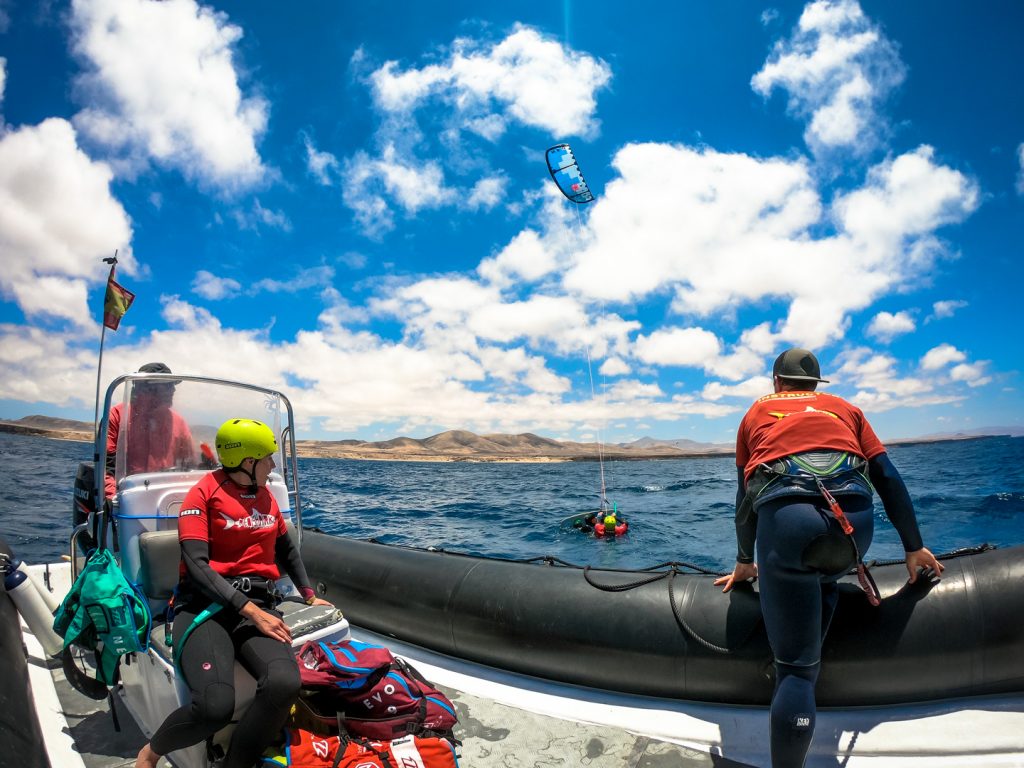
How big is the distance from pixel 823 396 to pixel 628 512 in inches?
634

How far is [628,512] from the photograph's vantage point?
17.4 m

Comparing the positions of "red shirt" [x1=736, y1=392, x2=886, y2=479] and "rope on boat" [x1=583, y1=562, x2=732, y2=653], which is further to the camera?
"rope on boat" [x1=583, y1=562, x2=732, y2=653]

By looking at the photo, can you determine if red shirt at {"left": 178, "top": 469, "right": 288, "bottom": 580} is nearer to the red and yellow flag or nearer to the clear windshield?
the clear windshield

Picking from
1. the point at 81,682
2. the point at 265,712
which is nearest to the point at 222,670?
the point at 265,712

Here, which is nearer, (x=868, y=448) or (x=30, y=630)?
(x=868, y=448)

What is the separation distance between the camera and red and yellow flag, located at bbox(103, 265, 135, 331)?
154 inches

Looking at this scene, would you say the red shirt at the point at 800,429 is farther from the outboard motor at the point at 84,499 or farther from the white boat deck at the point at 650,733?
the outboard motor at the point at 84,499

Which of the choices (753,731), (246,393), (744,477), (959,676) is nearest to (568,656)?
(753,731)

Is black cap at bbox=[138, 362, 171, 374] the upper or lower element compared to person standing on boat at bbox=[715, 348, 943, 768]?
upper

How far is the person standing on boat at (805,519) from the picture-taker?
1752 mm

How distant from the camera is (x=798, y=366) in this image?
2154 millimetres

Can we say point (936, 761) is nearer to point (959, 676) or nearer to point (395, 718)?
point (959, 676)

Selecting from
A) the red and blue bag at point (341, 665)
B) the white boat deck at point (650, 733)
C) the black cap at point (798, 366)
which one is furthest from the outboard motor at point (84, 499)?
the black cap at point (798, 366)

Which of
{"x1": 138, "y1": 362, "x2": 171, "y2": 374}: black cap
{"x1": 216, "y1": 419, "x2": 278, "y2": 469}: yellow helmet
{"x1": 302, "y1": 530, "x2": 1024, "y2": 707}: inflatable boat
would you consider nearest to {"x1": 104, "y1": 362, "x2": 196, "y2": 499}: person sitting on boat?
{"x1": 138, "y1": 362, "x2": 171, "y2": 374}: black cap
